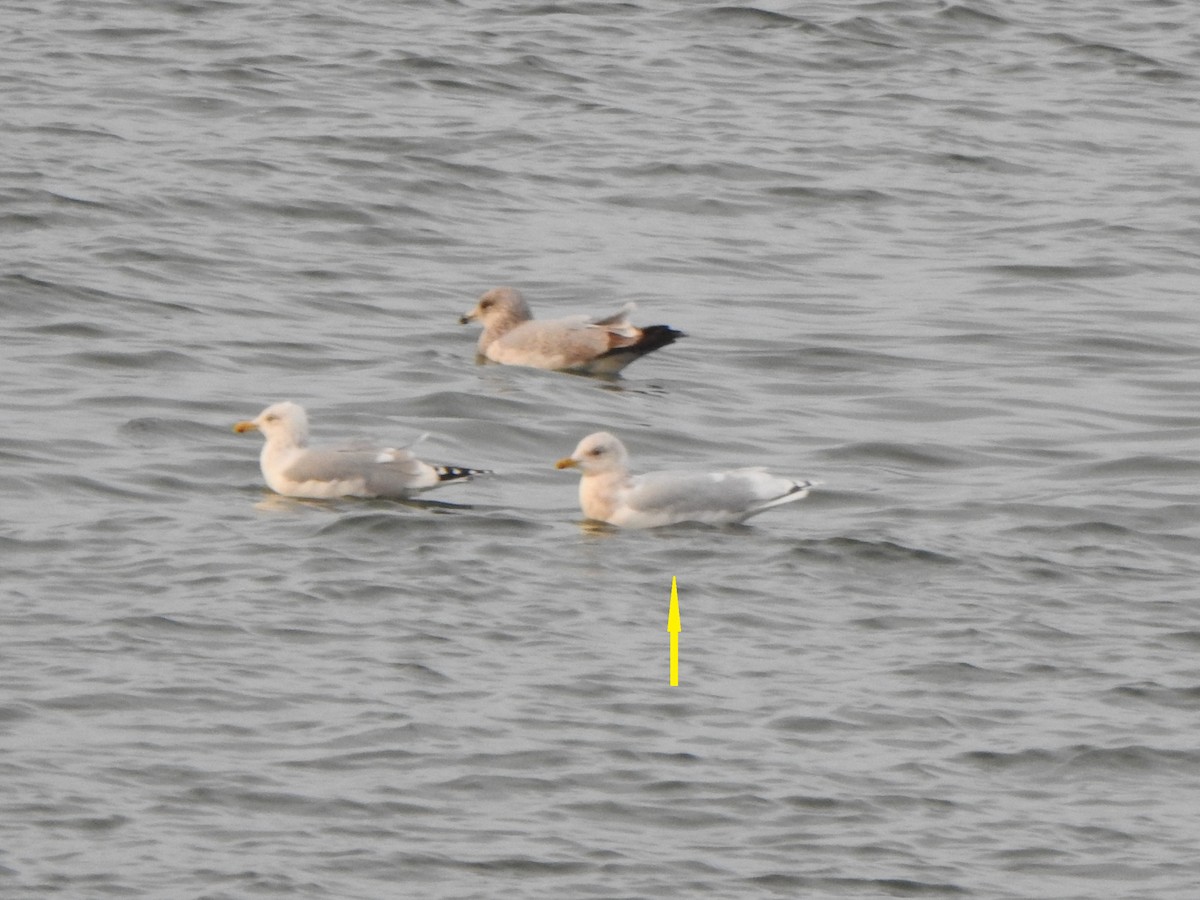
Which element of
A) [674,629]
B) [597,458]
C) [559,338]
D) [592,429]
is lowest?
[592,429]

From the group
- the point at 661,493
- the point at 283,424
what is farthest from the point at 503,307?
the point at 661,493

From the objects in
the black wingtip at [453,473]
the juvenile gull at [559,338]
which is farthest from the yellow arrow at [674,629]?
the juvenile gull at [559,338]

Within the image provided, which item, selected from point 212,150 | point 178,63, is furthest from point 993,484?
point 178,63

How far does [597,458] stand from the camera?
468 inches

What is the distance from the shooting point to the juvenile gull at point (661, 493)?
11789 millimetres

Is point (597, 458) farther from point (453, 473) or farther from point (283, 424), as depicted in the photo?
point (283, 424)

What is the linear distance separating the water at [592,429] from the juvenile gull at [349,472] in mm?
113

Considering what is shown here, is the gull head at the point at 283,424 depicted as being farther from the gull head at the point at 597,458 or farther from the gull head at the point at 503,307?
the gull head at the point at 503,307

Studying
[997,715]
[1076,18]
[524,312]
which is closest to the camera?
[997,715]

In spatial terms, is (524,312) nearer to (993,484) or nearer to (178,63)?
(993,484)

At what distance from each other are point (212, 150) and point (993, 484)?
9.07 metres

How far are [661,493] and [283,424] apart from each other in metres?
1.82

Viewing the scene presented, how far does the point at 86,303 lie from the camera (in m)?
15.8

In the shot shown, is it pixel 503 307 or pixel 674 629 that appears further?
pixel 503 307
